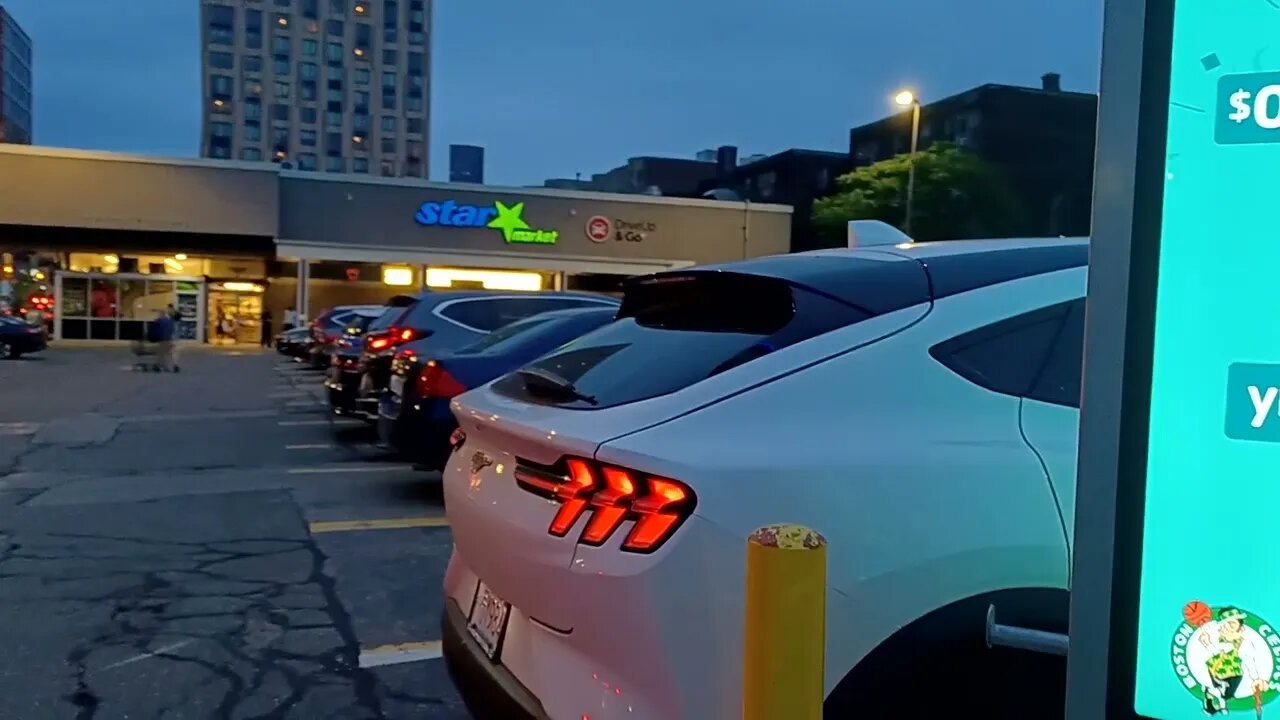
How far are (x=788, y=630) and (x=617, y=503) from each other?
1.96ft

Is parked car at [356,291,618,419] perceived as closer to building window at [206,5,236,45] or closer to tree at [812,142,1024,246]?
tree at [812,142,1024,246]

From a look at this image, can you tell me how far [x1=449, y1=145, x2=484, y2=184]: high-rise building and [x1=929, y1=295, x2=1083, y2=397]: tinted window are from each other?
11115 centimetres

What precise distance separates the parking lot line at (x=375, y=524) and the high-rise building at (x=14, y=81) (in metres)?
140

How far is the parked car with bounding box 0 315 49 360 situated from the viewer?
2645 centimetres

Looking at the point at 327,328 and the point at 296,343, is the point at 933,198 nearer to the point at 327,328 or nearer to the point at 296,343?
the point at 296,343

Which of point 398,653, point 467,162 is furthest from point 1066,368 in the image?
point 467,162

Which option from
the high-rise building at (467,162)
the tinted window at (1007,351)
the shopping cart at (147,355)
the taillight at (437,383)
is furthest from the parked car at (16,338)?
the high-rise building at (467,162)

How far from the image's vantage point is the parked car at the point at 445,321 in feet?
31.0

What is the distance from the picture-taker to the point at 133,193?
119 ft

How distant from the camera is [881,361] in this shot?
8.70 feet

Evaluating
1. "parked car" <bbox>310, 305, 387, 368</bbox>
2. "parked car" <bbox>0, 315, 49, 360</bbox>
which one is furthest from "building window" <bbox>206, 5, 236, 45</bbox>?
"parked car" <bbox>310, 305, 387, 368</bbox>

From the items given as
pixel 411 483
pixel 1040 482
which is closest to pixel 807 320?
pixel 1040 482

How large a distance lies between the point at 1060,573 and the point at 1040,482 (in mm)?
232

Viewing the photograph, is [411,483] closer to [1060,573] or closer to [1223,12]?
[1060,573]
